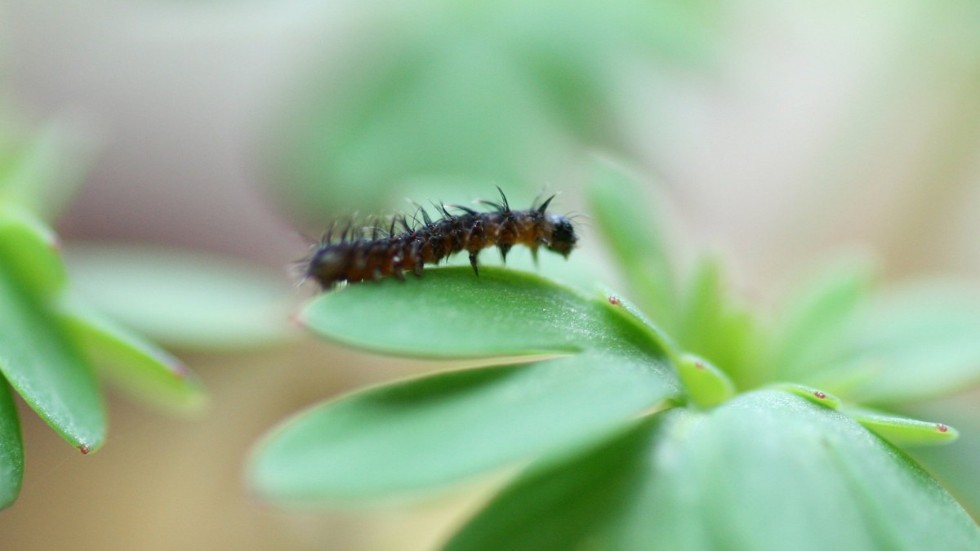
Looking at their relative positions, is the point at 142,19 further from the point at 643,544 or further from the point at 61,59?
the point at 643,544

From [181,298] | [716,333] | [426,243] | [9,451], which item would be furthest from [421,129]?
[9,451]

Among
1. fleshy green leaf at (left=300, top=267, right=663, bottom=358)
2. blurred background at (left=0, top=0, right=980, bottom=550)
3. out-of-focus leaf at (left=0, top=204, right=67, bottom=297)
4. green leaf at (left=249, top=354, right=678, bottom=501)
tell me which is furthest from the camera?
blurred background at (left=0, top=0, right=980, bottom=550)

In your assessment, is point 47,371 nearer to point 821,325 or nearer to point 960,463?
point 821,325

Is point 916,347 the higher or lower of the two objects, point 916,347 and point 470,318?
the higher

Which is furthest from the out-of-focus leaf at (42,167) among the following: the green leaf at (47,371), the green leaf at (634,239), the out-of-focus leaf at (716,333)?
the out-of-focus leaf at (716,333)

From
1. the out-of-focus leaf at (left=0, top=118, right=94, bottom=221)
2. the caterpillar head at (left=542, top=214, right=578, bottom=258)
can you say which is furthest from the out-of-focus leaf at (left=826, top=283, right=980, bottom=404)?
the out-of-focus leaf at (left=0, top=118, right=94, bottom=221)

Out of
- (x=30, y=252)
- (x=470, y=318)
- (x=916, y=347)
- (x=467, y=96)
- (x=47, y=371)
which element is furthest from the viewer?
(x=467, y=96)

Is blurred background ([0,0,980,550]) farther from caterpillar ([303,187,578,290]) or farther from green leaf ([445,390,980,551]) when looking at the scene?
green leaf ([445,390,980,551])

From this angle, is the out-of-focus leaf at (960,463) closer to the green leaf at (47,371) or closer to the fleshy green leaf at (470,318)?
the fleshy green leaf at (470,318)
